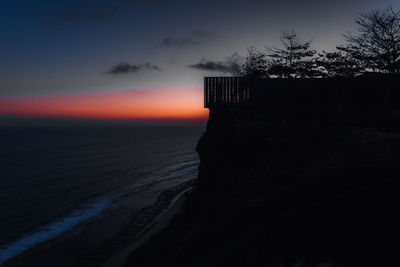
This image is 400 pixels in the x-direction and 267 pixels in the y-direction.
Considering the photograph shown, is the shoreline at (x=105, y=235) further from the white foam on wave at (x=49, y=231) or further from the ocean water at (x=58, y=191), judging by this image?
the ocean water at (x=58, y=191)

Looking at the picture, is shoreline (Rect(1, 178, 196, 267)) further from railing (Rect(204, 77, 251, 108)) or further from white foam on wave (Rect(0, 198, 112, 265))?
railing (Rect(204, 77, 251, 108))

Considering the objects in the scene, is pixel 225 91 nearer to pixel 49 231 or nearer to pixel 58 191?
pixel 49 231

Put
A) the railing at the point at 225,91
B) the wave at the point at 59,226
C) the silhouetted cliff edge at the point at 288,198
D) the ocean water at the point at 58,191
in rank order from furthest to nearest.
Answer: the ocean water at the point at 58,191, the wave at the point at 59,226, the railing at the point at 225,91, the silhouetted cliff edge at the point at 288,198

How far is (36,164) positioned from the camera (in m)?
59.9

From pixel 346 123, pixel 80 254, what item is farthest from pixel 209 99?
pixel 80 254

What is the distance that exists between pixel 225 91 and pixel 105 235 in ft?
47.9

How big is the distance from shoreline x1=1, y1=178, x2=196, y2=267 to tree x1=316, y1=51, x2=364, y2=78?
19.3 m

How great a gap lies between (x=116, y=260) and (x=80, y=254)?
132 inches

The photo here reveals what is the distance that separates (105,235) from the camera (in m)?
22.2

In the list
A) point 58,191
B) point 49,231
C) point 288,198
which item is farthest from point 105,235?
point 288,198

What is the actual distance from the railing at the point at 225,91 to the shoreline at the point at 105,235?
1110 cm

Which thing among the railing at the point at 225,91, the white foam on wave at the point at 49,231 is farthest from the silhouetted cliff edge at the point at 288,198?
the white foam on wave at the point at 49,231

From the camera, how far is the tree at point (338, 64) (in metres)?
21.6

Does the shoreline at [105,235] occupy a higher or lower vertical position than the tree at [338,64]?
lower
